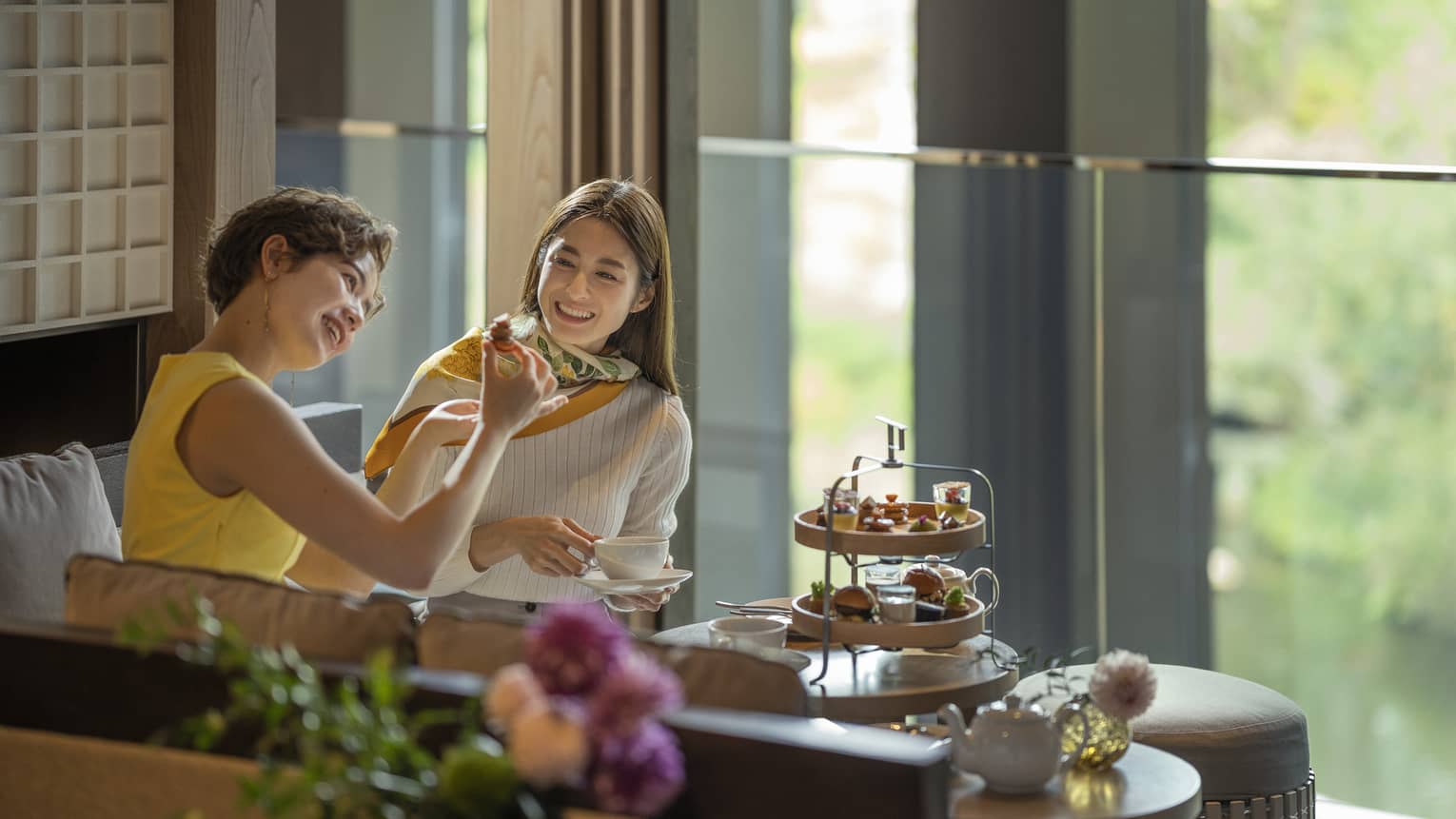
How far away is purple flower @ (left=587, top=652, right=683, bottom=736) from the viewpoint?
1.04 metres

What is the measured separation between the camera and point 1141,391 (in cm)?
385

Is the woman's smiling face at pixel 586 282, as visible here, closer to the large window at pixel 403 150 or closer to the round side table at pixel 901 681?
the round side table at pixel 901 681

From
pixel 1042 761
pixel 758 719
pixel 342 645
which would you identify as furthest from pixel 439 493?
pixel 1042 761

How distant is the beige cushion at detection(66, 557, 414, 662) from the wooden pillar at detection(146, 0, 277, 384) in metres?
1.63

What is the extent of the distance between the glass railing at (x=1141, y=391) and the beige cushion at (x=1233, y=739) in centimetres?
118

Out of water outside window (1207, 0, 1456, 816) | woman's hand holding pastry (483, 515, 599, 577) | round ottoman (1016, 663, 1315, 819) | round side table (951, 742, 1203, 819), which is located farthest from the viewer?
water outside window (1207, 0, 1456, 816)

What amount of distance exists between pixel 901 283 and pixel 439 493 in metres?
2.55

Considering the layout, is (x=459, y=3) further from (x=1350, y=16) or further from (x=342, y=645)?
(x=342, y=645)

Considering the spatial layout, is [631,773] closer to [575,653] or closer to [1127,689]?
[575,653]

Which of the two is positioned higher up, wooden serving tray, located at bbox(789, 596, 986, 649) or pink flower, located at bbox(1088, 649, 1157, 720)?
wooden serving tray, located at bbox(789, 596, 986, 649)

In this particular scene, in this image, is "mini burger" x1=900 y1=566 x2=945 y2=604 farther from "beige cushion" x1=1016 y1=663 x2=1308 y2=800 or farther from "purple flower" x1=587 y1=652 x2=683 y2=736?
"purple flower" x1=587 y1=652 x2=683 y2=736

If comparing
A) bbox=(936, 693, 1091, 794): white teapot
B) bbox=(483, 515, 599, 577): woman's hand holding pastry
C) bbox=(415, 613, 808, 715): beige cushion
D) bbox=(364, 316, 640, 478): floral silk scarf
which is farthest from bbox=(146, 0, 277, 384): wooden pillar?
bbox=(936, 693, 1091, 794): white teapot

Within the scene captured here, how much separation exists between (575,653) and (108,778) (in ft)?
2.40

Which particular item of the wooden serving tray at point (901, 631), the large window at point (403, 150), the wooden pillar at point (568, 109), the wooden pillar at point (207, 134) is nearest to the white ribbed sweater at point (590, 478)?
the wooden serving tray at point (901, 631)
